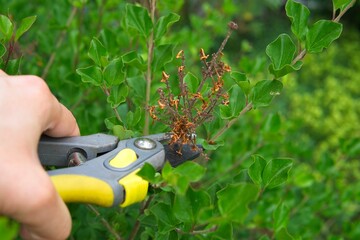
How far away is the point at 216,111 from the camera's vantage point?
92 cm

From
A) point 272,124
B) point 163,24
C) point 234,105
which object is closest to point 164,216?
point 234,105

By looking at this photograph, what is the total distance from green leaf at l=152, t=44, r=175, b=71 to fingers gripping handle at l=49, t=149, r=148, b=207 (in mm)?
260

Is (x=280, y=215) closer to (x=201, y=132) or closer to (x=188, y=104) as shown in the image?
(x=188, y=104)

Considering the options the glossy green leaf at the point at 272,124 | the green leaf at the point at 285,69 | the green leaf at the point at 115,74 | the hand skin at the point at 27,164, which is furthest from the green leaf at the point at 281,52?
the glossy green leaf at the point at 272,124

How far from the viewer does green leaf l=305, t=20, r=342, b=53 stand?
834 millimetres

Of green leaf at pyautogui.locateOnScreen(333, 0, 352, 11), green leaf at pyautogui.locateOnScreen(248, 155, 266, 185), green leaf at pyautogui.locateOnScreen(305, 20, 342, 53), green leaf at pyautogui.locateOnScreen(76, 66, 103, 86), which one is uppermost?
green leaf at pyautogui.locateOnScreen(333, 0, 352, 11)

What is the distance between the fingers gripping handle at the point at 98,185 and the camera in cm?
70

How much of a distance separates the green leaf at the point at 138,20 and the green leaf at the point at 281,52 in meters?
0.21

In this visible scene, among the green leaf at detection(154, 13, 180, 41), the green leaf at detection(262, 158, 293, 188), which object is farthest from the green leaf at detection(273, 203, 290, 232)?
the green leaf at detection(154, 13, 180, 41)

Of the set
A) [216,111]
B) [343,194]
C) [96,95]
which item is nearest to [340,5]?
[216,111]

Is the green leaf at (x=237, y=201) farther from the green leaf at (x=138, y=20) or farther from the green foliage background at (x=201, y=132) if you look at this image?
the green leaf at (x=138, y=20)

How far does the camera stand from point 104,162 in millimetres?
769

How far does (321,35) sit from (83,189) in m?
0.42

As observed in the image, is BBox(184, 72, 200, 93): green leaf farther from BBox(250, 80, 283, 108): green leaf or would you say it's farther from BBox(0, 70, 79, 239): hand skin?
BBox(0, 70, 79, 239): hand skin
